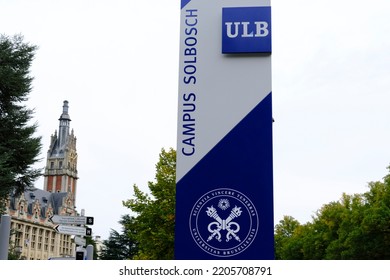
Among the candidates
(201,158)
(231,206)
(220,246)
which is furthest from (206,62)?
(220,246)

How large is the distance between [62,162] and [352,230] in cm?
9901

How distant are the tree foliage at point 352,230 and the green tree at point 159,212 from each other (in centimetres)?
1598

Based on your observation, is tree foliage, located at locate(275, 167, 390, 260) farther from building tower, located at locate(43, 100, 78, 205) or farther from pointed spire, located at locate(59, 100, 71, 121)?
pointed spire, located at locate(59, 100, 71, 121)

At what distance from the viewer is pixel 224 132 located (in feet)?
34.5

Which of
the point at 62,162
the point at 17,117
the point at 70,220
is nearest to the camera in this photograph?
the point at 70,220

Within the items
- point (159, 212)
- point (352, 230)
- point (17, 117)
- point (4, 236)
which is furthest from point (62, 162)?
point (4, 236)

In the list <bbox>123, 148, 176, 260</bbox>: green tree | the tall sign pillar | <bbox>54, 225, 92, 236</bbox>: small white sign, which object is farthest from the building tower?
the tall sign pillar

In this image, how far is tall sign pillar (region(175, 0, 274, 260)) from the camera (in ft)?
33.3

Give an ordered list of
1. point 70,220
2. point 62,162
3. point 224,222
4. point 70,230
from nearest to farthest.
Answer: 1. point 224,222
2. point 70,230
3. point 70,220
4. point 62,162

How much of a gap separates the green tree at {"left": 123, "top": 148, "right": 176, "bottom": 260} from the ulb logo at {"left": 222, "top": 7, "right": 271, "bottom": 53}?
2028 centimetres

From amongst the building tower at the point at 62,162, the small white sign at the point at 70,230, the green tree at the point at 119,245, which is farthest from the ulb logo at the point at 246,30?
the building tower at the point at 62,162

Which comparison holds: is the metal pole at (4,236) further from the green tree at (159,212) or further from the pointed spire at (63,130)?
the pointed spire at (63,130)

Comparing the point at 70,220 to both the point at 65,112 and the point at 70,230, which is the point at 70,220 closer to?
the point at 70,230

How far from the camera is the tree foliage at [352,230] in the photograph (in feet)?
133
